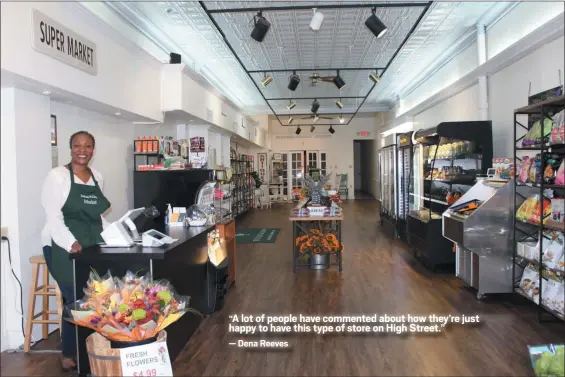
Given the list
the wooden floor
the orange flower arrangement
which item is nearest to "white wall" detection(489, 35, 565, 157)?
the wooden floor

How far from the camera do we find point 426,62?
9414mm

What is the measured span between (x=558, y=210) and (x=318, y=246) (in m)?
3.31

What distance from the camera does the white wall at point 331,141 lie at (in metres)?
20.5

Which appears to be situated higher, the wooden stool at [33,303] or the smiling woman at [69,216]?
the smiling woman at [69,216]

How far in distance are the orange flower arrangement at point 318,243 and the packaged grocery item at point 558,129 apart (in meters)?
3.27

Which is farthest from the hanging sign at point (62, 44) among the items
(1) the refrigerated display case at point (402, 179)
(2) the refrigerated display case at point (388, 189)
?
(2) the refrigerated display case at point (388, 189)

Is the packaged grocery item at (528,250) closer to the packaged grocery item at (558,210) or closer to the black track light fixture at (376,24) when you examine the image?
the packaged grocery item at (558,210)

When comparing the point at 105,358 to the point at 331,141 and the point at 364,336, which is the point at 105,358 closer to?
the point at 364,336

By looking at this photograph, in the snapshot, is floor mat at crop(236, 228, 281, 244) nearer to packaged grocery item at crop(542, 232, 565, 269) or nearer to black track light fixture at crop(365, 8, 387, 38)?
black track light fixture at crop(365, 8, 387, 38)

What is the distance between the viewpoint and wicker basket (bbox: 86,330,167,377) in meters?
2.63

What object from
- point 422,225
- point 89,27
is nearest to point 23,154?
point 89,27

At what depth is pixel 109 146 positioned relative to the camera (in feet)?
19.4

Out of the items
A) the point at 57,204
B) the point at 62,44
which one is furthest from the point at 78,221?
the point at 62,44

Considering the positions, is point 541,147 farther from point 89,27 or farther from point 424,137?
point 89,27
